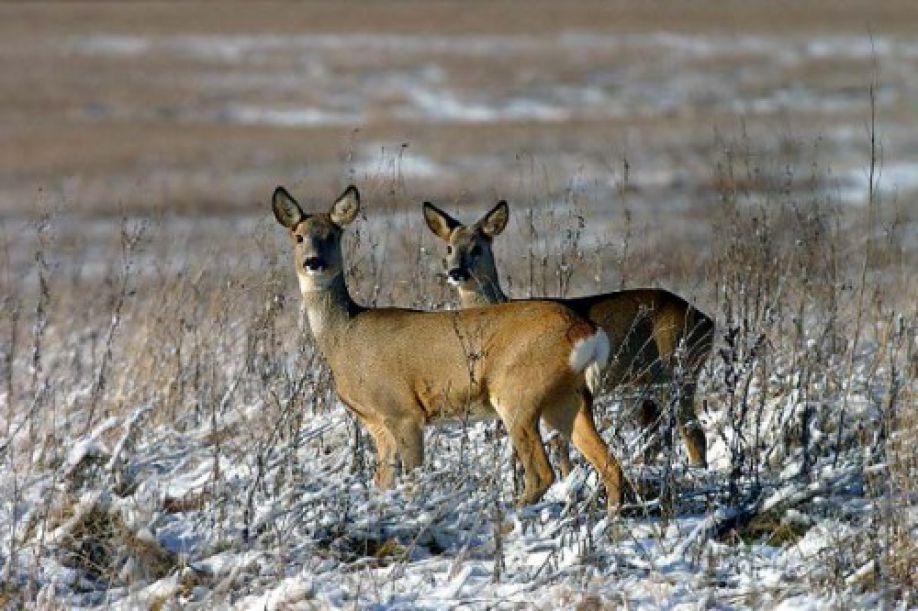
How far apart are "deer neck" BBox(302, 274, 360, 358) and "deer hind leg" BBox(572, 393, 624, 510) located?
4.73 feet

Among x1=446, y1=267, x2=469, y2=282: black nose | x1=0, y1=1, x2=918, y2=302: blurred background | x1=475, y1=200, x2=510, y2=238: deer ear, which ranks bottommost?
x1=0, y1=1, x2=918, y2=302: blurred background

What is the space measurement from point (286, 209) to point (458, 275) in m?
1.02

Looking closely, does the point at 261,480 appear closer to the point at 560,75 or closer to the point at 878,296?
the point at 878,296

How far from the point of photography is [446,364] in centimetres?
769

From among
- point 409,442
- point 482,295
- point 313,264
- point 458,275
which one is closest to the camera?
point 409,442

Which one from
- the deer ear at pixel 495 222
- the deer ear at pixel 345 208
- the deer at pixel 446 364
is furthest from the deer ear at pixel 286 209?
the deer ear at pixel 495 222

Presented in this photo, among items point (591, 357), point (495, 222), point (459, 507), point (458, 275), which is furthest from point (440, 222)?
point (459, 507)

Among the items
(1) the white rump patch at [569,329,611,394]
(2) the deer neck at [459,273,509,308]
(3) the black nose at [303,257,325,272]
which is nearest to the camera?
(1) the white rump patch at [569,329,611,394]

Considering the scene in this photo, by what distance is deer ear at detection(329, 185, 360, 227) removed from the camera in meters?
8.43

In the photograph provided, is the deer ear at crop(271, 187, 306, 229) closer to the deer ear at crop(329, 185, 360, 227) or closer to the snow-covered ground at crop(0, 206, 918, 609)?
the deer ear at crop(329, 185, 360, 227)

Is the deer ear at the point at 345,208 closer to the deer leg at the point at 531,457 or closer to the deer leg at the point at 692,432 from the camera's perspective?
the deer leg at the point at 531,457

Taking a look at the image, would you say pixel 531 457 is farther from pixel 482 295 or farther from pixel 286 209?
A: pixel 482 295

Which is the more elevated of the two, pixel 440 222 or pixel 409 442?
pixel 440 222

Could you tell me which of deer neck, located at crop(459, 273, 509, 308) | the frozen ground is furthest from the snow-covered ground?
deer neck, located at crop(459, 273, 509, 308)
